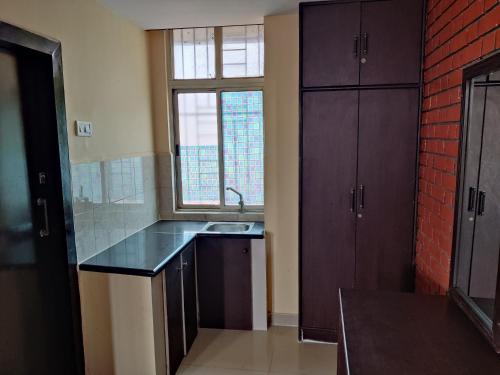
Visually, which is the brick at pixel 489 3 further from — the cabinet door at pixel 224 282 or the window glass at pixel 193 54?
the window glass at pixel 193 54

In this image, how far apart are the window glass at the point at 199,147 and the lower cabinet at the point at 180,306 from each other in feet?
2.48

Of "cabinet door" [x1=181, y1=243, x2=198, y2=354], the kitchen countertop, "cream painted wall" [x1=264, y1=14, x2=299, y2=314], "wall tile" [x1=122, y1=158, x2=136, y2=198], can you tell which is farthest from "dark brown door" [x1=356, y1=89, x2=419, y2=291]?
"wall tile" [x1=122, y1=158, x2=136, y2=198]

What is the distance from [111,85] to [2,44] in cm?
89

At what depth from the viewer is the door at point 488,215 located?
1337 mm

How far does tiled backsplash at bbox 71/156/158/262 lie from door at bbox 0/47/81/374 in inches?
6.3

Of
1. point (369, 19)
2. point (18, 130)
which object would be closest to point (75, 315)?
point (18, 130)

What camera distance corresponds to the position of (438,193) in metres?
2.10

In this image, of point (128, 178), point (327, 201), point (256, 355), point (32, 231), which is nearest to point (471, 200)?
point (327, 201)

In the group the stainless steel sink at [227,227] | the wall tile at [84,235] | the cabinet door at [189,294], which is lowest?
the cabinet door at [189,294]

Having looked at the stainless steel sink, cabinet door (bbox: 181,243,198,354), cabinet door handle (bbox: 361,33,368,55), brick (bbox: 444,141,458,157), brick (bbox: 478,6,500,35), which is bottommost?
cabinet door (bbox: 181,243,198,354)

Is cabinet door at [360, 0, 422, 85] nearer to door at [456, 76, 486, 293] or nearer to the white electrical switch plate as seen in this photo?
door at [456, 76, 486, 293]

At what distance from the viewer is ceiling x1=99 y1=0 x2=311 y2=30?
2535 millimetres

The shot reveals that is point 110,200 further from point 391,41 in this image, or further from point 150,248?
point 391,41

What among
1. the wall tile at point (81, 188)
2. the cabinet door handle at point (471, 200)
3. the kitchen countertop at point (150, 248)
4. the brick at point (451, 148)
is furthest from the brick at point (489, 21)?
the wall tile at point (81, 188)
